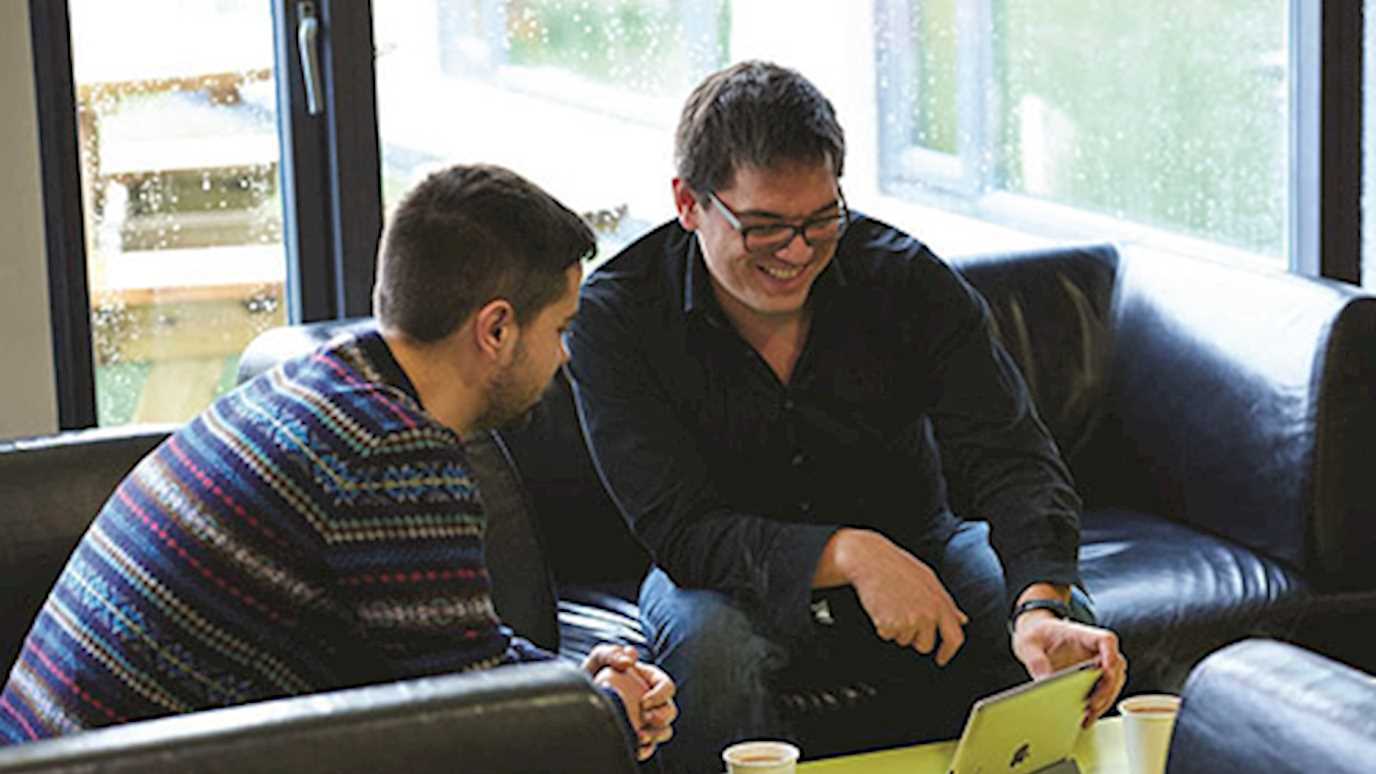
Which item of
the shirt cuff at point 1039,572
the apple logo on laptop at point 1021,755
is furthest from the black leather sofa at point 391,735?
the shirt cuff at point 1039,572

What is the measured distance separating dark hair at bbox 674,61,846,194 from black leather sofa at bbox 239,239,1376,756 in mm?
546

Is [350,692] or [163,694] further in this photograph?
[163,694]

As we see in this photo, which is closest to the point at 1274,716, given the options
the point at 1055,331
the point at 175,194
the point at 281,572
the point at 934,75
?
the point at 281,572

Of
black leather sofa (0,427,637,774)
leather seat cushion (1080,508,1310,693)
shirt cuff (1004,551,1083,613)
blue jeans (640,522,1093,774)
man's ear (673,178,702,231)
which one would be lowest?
leather seat cushion (1080,508,1310,693)

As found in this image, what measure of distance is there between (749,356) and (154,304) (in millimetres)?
1339

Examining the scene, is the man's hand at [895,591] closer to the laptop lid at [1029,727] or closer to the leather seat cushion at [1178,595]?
the laptop lid at [1029,727]

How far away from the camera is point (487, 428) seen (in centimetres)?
222

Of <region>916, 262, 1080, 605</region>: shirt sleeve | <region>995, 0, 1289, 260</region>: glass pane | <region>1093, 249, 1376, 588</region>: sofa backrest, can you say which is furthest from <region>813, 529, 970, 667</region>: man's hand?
<region>995, 0, 1289, 260</region>: glass pane

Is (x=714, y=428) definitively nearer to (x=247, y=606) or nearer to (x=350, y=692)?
(x=247, y=606)

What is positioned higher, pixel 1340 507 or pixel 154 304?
pixel 154 304

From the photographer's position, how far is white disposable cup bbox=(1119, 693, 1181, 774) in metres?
2.20

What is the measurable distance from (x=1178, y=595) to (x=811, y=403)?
691 mm

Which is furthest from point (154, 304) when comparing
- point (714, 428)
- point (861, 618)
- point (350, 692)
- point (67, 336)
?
point (350, 692)

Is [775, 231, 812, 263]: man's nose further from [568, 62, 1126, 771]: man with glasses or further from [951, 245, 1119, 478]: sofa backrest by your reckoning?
[951, 245, 1119, 478]: sofa backrest
